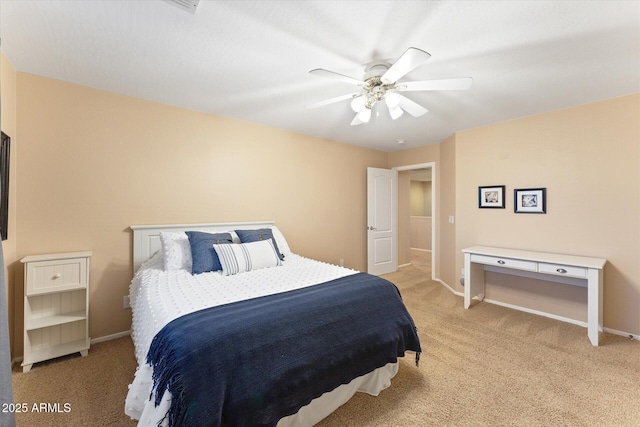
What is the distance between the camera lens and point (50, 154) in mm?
2381

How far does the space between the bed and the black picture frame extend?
971 mm

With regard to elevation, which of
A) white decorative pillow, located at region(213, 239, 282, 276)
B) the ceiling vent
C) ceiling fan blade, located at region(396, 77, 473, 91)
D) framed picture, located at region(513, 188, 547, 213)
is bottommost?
white decorative pillow, located at region(213, 239, 282, 276)

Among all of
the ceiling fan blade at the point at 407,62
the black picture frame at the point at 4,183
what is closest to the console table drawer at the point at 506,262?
the ceiling fan blade at the point at 407,62

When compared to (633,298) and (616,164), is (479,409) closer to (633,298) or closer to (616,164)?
(633,298)

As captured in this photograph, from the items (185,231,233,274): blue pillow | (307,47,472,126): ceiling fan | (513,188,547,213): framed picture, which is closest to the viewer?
(307,47,472,126): ceiling fan

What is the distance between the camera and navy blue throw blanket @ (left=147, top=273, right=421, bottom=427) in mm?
1185

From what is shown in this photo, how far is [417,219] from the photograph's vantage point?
833 centimetres

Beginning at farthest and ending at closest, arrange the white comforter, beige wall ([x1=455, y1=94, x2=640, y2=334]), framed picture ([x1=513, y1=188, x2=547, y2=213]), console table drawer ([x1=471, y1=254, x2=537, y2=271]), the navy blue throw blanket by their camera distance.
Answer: framed picture ([x1=513, y1=188, x2=547, y2=213])
console table drawer ([x1=471, y1=254, x2=537, y2=271])
beige wall ([x1=455, y1=94, x2=640, y2=334])
the white comforter
the navy blue throw blanket

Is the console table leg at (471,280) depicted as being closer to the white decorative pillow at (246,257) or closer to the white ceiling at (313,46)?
the white ceiling at (313,46)

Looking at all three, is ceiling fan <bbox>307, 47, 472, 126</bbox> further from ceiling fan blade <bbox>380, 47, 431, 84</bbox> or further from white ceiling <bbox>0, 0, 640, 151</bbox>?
white ceiling <bbox>0, 0, 640, 151</bbox>

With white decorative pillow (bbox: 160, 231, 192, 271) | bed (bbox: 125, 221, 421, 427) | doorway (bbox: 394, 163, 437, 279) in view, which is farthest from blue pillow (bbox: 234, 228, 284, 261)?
doorway (bbox: 394, 163, 437, 279)

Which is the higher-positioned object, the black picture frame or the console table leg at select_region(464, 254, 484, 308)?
the black picture frame

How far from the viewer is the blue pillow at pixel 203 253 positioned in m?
2.45

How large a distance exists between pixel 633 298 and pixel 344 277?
2.95 metres
